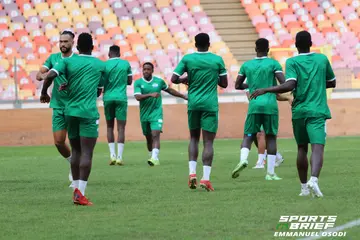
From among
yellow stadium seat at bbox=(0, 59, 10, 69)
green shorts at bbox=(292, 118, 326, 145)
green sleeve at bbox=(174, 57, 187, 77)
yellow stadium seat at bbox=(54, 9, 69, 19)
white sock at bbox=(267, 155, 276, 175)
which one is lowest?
white sock at bbox=(267, 155, 276, 175)

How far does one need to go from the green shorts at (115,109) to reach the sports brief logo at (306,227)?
10.6 meters

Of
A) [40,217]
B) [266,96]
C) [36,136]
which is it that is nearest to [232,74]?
[36,136]

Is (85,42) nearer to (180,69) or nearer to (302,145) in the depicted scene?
(180,69)

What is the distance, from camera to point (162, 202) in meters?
11.7

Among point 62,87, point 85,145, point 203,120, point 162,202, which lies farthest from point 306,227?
point 203,120

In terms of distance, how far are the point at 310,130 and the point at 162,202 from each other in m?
1.97

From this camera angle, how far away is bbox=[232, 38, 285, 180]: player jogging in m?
14.7

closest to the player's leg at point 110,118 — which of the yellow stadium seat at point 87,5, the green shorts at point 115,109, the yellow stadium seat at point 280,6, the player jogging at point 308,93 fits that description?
the green shorts at point 115,109

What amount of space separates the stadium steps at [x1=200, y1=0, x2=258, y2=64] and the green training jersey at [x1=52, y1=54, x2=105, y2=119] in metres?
20.7

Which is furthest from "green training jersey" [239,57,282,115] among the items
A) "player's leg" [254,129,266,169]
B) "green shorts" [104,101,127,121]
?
"green shorts" [104,101,127,121]

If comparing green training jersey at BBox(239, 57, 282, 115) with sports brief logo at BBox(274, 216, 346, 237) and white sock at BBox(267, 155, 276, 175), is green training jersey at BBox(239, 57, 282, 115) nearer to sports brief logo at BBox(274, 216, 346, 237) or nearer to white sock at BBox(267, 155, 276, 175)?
white sock at BBox(267, 155, 276, 175)

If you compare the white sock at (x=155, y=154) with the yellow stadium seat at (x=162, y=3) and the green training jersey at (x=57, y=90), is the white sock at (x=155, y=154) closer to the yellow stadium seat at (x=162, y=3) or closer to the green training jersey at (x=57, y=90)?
the green training jersey at (x=57, y=90)

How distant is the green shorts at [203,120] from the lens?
44.3 ft

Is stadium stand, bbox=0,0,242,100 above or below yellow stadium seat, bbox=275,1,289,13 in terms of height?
below
